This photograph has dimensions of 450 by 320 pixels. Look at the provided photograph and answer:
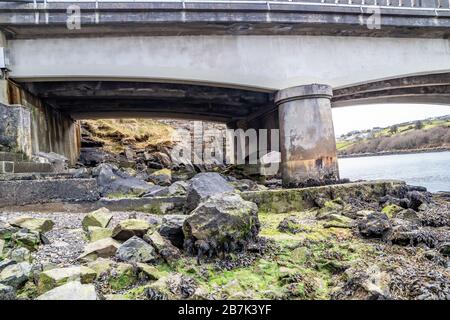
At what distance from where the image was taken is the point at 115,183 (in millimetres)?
6227

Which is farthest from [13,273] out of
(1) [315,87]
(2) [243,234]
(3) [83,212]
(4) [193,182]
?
(1) [315,87]

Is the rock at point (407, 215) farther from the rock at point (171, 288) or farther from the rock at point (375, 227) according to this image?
the rock at point (171, 288)

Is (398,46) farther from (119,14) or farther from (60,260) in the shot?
(60,260)

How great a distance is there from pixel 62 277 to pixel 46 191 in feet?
9.52

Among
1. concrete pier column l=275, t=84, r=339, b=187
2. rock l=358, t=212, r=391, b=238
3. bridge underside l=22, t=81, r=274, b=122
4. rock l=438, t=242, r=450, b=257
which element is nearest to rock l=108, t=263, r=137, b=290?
rock l=358, t=212, r=391, b=238

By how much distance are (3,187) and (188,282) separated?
3625 millimetres

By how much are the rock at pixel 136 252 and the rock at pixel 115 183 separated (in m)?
2.79

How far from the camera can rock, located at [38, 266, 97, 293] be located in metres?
2.71

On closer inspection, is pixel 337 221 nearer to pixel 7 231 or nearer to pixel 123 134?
pixel 7 231

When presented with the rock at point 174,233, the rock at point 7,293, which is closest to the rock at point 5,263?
the rock at point 7,293

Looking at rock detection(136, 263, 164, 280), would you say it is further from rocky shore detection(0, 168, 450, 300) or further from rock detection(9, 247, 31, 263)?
rock detection(9, 247, 31, 263)

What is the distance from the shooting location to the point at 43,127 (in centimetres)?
872

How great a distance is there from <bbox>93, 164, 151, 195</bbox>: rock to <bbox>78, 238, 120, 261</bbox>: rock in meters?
2.63

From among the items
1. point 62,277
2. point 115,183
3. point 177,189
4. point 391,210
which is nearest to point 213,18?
point 177,189
